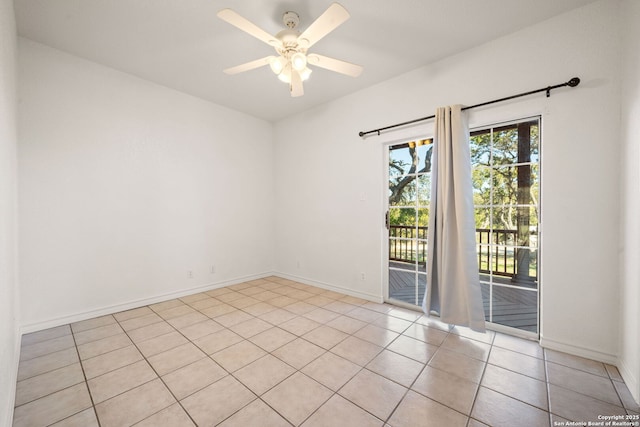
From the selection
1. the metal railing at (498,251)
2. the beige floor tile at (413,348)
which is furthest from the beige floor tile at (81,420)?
the metal railing at (498,251)

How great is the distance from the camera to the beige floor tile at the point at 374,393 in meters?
1.52

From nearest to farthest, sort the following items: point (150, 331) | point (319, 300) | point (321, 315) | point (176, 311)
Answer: point (150, 331)
point (321, 315)
point (176, 311)
point (319, 300)

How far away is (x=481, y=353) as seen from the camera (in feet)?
6.91

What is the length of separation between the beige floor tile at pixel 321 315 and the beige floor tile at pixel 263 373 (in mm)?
802

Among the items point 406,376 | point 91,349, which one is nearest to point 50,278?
point 91,349

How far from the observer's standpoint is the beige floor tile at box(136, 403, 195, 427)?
1.40 metres

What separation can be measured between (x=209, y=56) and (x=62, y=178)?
200cm

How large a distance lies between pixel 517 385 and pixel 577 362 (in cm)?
70

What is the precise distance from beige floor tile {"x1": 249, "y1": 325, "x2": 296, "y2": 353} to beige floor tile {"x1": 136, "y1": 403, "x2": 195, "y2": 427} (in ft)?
2.54

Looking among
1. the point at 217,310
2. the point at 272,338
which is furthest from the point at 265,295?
the point at 272,338

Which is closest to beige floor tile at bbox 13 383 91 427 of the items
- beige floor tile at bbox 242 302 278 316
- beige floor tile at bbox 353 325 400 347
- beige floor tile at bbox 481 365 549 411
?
beige floor tile at bbox 242 302 278 316

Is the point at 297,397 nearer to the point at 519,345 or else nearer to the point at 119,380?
the point at 119,380

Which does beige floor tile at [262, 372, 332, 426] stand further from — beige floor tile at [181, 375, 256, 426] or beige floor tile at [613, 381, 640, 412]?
beige floor tile at [613, 381, 640, 412]

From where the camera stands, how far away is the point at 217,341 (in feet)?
7.57
